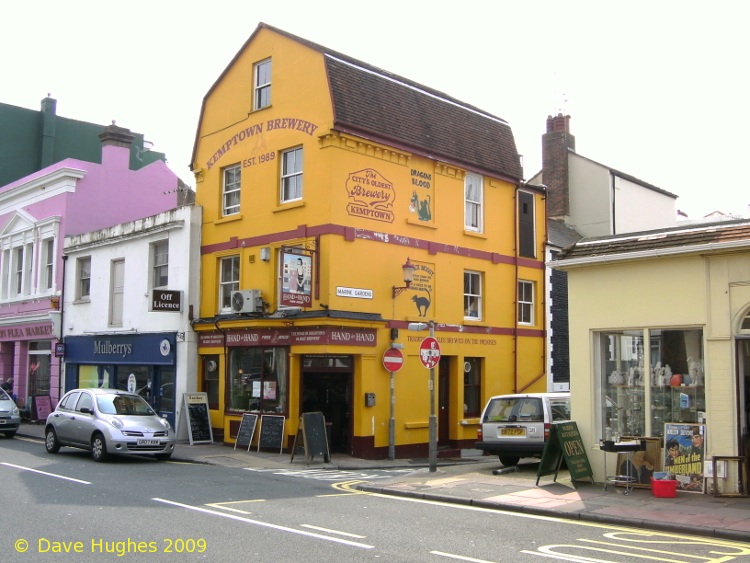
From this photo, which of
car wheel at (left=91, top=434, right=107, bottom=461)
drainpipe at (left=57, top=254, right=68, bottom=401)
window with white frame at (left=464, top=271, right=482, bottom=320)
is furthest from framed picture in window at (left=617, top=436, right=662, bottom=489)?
drainpipe at (left=57, top=254, right=68, bottom=401)

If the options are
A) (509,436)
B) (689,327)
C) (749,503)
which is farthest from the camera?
(509,436)

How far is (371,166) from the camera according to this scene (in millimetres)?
20234

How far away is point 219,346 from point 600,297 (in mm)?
11234

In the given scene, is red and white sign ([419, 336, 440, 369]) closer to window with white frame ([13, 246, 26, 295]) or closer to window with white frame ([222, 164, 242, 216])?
window with white frame ([222, 164, 242, 216])

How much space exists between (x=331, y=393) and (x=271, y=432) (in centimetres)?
176

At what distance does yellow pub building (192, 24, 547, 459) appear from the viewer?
19.3 m

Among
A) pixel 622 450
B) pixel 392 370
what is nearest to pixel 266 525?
pixel 622 450

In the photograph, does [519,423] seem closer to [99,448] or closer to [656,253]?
[656,253]

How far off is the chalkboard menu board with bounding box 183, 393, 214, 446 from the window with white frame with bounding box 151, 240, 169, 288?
4082mm

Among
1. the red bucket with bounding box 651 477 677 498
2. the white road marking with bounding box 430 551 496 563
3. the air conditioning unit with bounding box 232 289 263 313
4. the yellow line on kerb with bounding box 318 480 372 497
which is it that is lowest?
the yellow line on kerb with bounding box 318 480 372 497

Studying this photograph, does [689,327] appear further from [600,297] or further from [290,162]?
[290,162]

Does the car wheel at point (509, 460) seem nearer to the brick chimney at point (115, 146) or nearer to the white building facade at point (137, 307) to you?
the white building facade at point (137, 307)

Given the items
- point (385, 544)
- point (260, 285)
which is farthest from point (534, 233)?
point (385, 544)

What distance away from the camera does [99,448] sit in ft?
56.8
